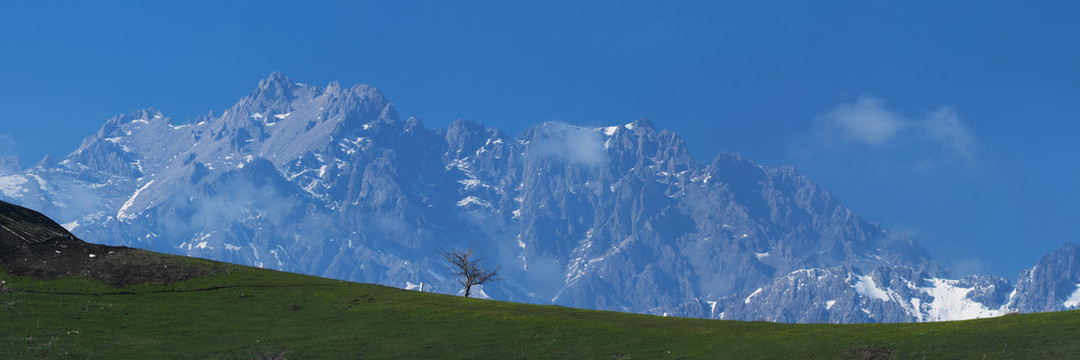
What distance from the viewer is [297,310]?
75062 mm

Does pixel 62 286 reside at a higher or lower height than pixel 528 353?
higher

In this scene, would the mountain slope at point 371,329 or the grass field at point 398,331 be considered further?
the mountain slope at point 371,329

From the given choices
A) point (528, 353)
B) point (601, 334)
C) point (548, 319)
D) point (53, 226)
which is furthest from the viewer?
point (53, 226)

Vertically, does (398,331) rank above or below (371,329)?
below

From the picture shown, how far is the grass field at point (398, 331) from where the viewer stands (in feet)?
198

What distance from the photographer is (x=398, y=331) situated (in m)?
69.1

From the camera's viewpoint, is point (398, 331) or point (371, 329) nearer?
point (398, 331)

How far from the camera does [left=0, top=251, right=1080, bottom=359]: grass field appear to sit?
60.2 metres

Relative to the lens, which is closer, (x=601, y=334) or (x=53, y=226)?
(x=601, y=334)

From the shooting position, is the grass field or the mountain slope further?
the mountain slope

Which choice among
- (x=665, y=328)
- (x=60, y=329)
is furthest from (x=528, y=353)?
(x=60, y=329)

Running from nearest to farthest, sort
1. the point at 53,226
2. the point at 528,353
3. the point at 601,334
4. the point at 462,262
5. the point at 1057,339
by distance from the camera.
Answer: the point at 1057,339 → the point at 528,353 → the point at 601,334 → the point at 53,226 → the point at 462,262

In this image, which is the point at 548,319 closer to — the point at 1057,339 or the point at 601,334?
the point at 601,334

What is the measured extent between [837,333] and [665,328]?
11.3 meters
